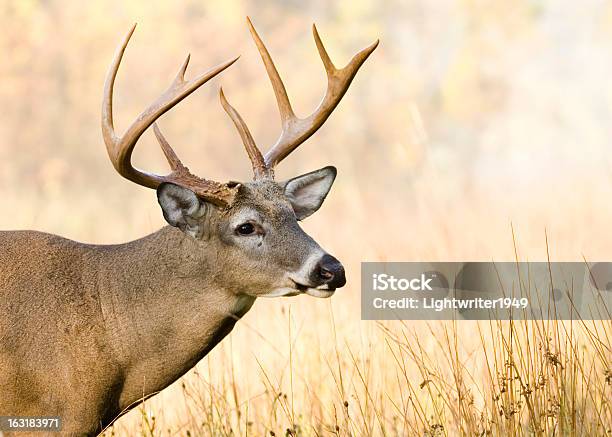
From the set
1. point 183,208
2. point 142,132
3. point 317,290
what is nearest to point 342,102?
point 142,132

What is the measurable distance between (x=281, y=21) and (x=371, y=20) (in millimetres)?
2414

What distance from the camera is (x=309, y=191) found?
6523 mm

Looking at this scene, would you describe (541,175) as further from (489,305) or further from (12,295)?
(12,295)

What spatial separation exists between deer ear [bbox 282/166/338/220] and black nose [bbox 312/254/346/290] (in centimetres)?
80

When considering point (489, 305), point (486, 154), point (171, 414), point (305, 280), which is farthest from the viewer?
point (486, 154)

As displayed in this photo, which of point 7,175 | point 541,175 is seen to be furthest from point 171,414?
point 541,175

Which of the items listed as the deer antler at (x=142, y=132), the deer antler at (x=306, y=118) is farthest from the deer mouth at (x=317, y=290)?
the deer antler at (x=306, y=118)

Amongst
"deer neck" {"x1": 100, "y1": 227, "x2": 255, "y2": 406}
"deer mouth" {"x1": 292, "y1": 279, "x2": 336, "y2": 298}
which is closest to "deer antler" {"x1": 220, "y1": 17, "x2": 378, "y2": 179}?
"deer neck" {"x1": 100, "y1": 227, "x2": 255, "y2": 406}

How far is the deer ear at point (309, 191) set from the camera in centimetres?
645

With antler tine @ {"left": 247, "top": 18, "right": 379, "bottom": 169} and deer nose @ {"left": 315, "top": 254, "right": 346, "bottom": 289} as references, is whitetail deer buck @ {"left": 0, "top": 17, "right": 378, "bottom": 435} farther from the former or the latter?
antler tine @ {"left": 247, "top": 18, "right": 379, "bottom": 169}

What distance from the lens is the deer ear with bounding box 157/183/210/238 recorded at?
5891 millimetres

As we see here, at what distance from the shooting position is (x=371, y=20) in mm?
32219

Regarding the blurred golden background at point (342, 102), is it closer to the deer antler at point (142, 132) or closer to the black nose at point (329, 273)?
the deer antler at point (142, 132)

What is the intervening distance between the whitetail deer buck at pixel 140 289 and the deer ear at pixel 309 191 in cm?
19
